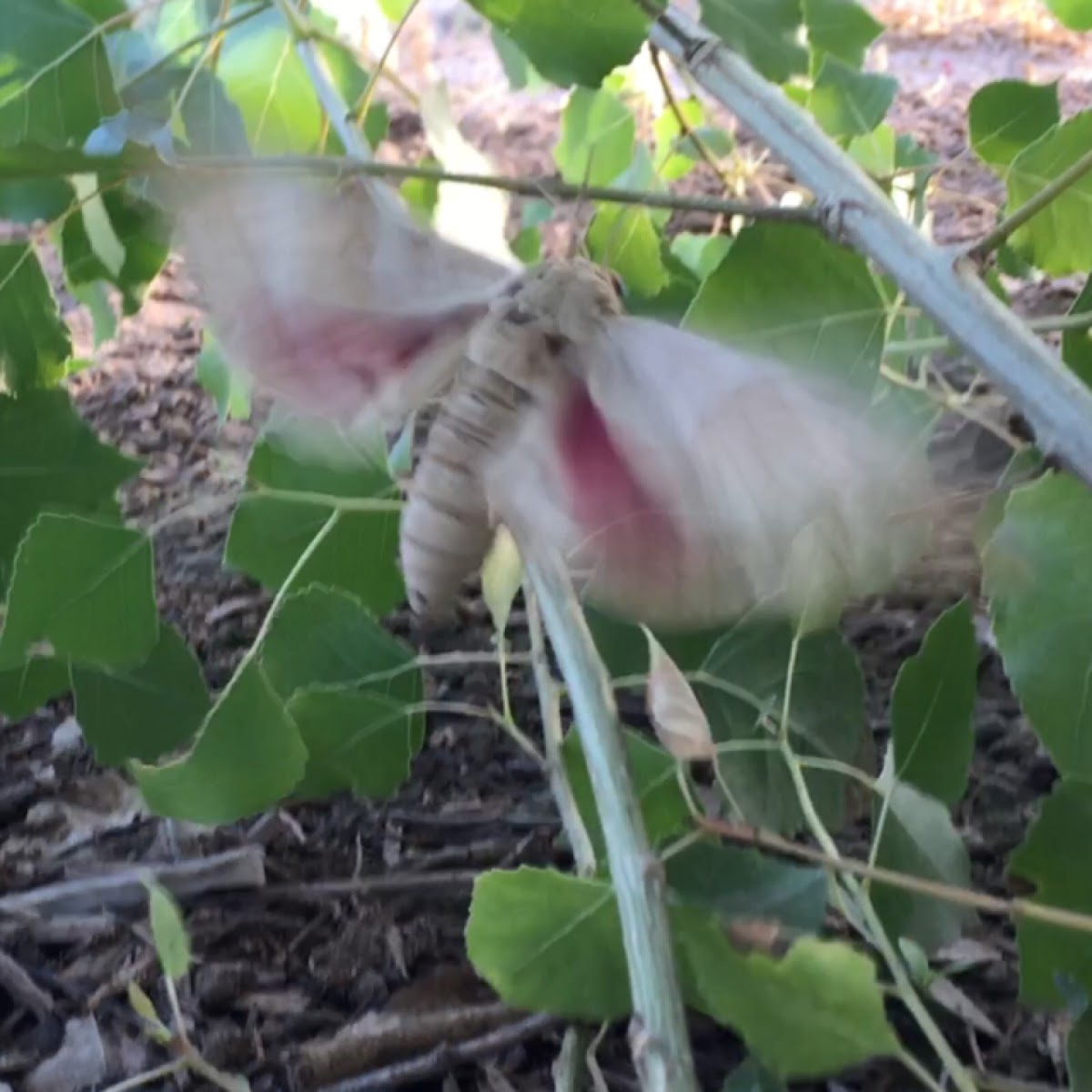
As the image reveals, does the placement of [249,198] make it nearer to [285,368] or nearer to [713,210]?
[285,368]

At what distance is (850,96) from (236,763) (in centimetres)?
54

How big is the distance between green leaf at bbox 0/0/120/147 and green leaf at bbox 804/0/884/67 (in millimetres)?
418

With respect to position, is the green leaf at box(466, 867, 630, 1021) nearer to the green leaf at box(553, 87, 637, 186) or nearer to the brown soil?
the brown soil

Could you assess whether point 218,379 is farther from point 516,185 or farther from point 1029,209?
point 1029,209

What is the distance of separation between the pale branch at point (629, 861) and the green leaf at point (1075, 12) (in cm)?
43

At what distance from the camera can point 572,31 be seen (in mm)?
542

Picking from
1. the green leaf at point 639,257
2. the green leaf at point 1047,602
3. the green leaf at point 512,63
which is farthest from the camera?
the green leaf at point 512,63

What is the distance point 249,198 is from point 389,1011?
419 millimetres

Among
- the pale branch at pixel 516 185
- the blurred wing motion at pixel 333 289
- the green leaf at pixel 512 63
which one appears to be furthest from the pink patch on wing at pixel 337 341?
the green leaf at pixel 512 63

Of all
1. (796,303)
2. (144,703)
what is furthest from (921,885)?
(144,703)

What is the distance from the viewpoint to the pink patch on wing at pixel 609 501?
0.49m

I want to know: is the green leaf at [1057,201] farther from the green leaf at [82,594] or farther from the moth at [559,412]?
the green leaf at [82,594]

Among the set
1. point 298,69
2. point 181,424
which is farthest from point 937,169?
point 181,424

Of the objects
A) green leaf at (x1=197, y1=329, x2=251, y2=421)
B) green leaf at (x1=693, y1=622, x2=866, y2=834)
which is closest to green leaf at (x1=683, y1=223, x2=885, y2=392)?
green leaf at (x1=693, y1=622, x2=866, y2=834)
